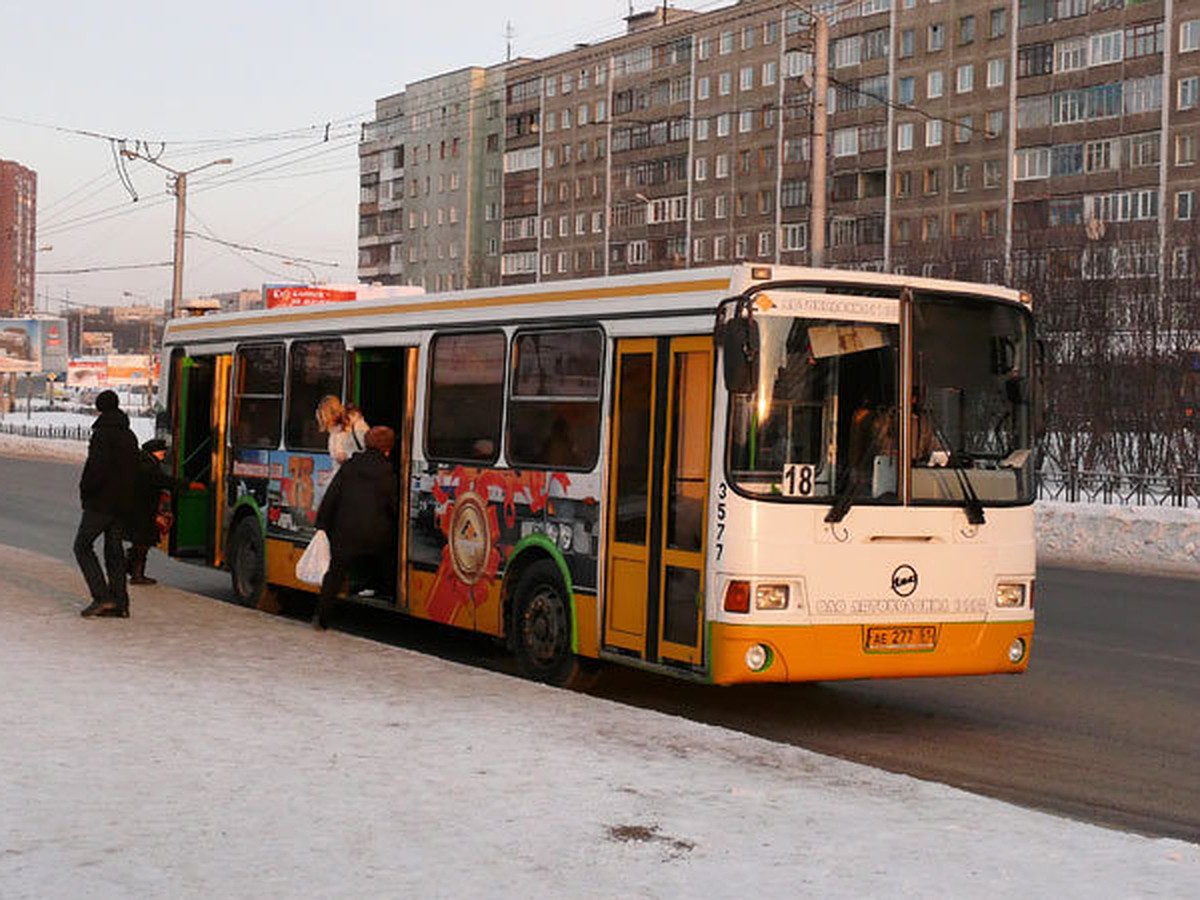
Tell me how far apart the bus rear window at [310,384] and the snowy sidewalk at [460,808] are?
4336 mm

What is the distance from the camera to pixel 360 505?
43.3 ft

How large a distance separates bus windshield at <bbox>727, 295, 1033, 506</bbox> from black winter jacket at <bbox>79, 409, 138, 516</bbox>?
18.7 feet

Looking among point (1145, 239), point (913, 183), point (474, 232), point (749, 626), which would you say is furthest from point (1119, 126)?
point (749, 626)

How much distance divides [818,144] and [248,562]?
12.8 meters

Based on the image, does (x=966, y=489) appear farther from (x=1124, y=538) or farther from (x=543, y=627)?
(x=1124, y=538)

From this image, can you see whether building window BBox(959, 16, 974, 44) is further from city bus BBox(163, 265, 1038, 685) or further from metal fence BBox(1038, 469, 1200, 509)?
city bus BBox(163, 265, 1038, 685)

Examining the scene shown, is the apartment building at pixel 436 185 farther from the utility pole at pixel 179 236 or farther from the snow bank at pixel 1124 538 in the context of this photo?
the snow bank at pixel 1124 538

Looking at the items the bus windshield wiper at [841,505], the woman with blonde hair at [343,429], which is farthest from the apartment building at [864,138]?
the bus windshield wiper at [841,505]

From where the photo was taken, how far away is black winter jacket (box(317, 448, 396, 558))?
13180mm

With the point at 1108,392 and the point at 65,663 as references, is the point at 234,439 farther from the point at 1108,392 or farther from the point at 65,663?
the point at 1108,392

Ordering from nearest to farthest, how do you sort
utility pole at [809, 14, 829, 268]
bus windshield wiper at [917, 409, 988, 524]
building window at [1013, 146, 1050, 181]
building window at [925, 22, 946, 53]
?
bus windshield wiper at [917, 409, 988, 524] < utility pole at [809, 14, 829, 268] < building window at [1013, 146, 1050, 181] < building window at [925, 22, 946, 53]

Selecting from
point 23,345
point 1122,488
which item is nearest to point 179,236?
point 1122,488

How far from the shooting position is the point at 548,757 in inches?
327

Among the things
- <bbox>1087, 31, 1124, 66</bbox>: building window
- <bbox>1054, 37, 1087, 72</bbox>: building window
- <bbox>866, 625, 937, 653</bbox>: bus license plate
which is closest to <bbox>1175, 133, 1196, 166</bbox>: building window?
<bbox>1087, 31, 1124, 66</bbox>: building window
